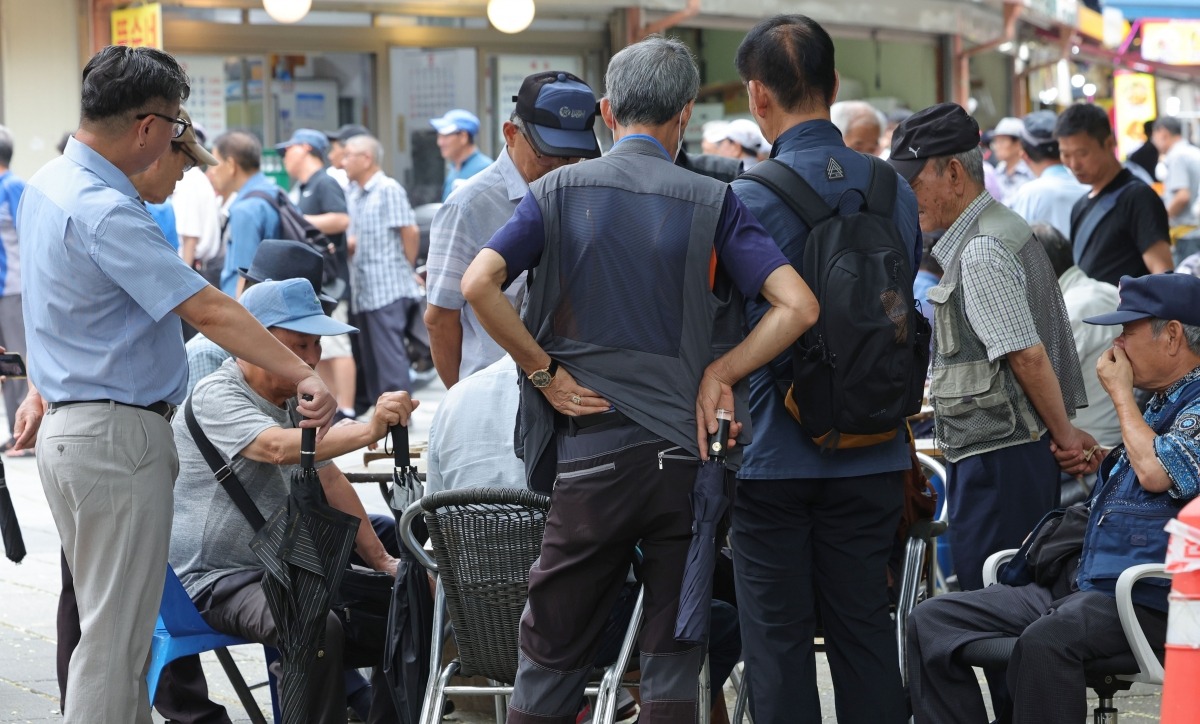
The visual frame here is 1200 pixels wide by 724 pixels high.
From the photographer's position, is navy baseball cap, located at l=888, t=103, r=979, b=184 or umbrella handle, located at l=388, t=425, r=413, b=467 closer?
umbrella handle, located at l=388, t=425, r=413, b=467

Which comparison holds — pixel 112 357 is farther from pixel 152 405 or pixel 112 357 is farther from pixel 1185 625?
pixel 1185 625

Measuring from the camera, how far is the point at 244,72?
13.7 m

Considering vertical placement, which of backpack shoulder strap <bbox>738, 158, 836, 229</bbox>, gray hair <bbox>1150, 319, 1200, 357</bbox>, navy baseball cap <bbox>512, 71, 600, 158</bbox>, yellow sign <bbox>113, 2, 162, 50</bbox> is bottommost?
gray hair <bbox>1150, 319, 1200, 357</bbox>

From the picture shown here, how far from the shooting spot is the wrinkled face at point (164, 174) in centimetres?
425

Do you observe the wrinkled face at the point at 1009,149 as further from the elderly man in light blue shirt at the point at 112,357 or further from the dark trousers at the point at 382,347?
the elderly man in light blue shirt at the point at 112,357

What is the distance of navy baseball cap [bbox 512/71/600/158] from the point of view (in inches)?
186

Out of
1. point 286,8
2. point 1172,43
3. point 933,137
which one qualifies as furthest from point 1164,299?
point 1172,43

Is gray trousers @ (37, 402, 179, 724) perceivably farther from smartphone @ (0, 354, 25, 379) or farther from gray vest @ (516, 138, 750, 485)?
gray vest @ (516, 138, 750, 485)

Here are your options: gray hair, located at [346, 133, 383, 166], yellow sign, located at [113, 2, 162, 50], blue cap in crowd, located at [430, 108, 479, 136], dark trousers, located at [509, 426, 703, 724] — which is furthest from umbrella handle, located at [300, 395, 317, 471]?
yellow sign, located at [113, 2, 162, 50]

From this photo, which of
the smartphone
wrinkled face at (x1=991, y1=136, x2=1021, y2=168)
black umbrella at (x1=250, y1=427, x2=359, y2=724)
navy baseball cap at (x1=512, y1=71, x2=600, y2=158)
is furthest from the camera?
wrinkled face at (x1=991, y1=136, x2=1021, y2=168)

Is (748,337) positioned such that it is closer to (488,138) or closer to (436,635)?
(436,635)

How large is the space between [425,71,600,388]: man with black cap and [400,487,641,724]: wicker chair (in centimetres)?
119

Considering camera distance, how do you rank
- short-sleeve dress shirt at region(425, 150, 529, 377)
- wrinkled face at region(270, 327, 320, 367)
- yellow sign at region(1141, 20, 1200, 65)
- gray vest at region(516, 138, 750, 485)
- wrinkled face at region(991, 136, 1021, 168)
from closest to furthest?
1. gray vest at region(516, 138, 750, 485)
2. wrinkled face at region(270, 327, 320, 367)
3. short-sleeve dress shirt at region(425, 150, 529, 377)
4. wrinkled face at region(991, 136, 1021, 168)
5. yellow sign at region(1141, 20, 1200, 65)

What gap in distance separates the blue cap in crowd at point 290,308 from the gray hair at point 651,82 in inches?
51.1
